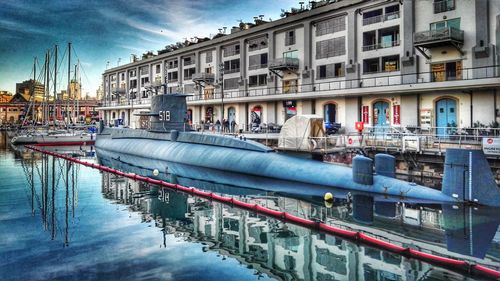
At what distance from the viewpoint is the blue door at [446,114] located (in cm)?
3331

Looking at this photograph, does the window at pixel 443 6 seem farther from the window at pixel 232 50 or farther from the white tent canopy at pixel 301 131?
the window at pixel 232 50

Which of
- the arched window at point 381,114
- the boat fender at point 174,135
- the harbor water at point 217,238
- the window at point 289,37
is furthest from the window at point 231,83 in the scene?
the harbor water at point 217,238

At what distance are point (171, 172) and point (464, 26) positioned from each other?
26.9m

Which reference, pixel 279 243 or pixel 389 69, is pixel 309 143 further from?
pixel 389 69

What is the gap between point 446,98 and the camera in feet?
111

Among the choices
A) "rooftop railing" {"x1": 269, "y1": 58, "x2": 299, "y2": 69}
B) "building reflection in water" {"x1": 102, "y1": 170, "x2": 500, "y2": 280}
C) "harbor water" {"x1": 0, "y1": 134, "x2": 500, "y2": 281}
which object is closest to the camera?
"harbor water" {"x1": 0, "y1": 134, "x2": 500, "y2": 281}

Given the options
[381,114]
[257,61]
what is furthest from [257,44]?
[381,114]

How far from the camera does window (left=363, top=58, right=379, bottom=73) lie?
131 feet

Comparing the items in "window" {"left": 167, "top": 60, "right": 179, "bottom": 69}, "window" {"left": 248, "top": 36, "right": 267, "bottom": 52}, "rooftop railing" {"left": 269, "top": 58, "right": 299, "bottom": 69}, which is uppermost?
"window" {"left": 167, "top": 60, "right": 179, "bottom": 69}

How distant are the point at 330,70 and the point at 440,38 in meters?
13.7

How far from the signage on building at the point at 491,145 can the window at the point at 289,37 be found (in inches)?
1219

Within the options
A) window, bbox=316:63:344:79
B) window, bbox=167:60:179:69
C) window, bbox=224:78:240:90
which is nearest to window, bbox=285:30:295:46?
window, bbox=316:63:344:79

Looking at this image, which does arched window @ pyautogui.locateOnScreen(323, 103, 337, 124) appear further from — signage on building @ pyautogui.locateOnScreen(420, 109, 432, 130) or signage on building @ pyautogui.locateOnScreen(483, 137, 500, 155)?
signage on building @ pyautogui.locateOnScreen(483, 137, 500, 155)

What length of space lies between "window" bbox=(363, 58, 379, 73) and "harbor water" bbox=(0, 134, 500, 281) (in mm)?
25342
